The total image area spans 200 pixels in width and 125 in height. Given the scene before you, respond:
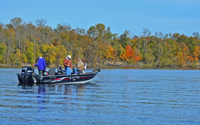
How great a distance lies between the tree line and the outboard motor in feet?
218

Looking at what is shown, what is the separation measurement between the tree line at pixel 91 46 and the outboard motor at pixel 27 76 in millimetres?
66470

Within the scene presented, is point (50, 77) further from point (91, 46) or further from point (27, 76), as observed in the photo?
point (91, 46)

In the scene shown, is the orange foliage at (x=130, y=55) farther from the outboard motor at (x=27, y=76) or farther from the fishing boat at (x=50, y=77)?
the outboard motor at (x=27, y=76)

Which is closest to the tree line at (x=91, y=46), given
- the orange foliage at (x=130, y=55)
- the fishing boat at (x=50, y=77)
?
the orange foliage at (x=130, y=55)

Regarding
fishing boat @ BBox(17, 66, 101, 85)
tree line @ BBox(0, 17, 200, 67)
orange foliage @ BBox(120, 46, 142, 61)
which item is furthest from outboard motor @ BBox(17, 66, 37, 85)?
orange foliage @ BBox(120, 46, 142, 61)

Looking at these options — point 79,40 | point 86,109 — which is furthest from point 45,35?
point 86,109

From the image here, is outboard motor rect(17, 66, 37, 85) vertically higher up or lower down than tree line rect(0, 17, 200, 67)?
lower down

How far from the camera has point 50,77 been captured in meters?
25.7

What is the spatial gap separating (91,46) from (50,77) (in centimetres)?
8434

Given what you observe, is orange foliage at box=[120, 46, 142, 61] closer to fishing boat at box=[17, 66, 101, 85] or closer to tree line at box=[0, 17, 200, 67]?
tree line at box=[0, 17, 200, 67]

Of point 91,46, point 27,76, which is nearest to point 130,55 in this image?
point 91,46

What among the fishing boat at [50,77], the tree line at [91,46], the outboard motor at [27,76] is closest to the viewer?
the outboard motor at [27,76]

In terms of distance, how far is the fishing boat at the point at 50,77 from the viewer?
2514 centimetres

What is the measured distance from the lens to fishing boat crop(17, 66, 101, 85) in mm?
25141
